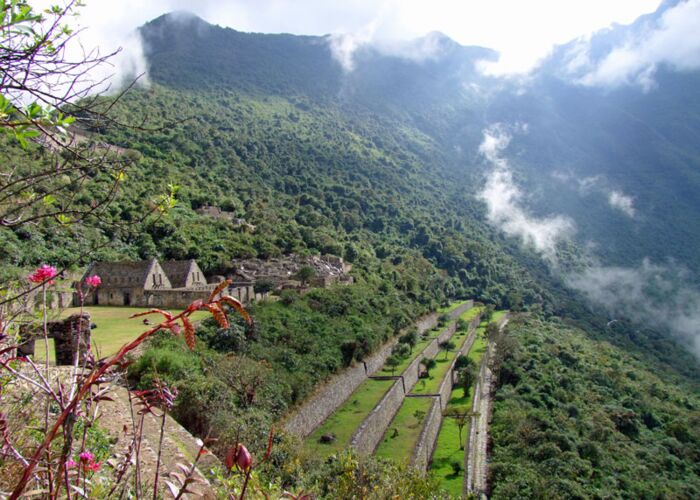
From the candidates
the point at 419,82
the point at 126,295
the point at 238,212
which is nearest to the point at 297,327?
the point at 126,295

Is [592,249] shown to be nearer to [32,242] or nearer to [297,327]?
[297,327]

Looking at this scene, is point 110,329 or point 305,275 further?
point 305,275

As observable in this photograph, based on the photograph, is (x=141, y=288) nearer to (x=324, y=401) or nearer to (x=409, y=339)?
(x=324, y=401)

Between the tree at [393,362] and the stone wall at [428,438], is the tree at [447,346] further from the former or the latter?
the stone wall at [428,438]

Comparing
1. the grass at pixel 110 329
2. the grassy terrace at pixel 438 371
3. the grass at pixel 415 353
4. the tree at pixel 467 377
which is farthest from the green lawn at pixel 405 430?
the grass at pixel 110 329

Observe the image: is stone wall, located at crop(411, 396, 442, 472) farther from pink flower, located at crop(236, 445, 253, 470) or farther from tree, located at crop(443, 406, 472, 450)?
pink flower, located at crop(236, 445, 253, 470)

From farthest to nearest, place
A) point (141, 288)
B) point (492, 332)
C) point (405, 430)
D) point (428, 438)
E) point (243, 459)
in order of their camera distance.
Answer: point (492, 332) → point (141, 288) → point (405, 430) → point (428, 438) → point (243, 459)

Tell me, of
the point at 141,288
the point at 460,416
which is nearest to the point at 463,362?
the point at 460,416
